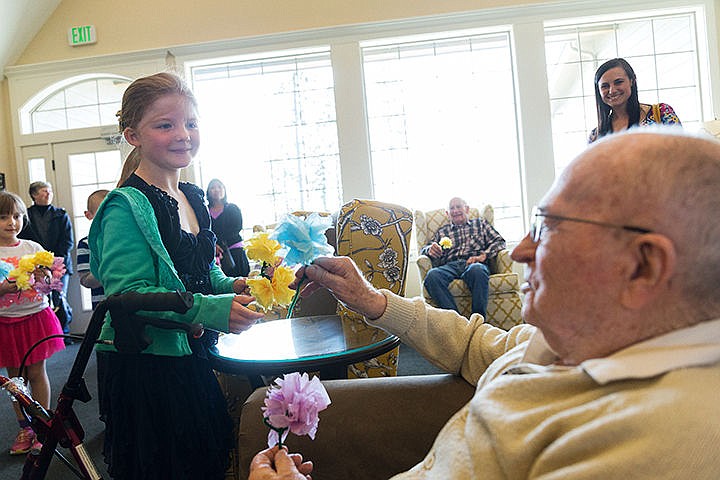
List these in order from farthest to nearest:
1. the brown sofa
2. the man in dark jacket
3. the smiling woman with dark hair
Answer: the man in dark jacket → the smiling woman with dark hair → the brown sofa

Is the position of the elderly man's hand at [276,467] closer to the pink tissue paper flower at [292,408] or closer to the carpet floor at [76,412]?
the pink tissue paper flower at [292,408]

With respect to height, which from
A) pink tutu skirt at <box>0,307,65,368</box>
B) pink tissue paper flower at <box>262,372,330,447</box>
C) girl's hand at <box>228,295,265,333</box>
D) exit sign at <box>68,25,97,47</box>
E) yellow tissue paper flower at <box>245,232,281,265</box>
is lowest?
pink tutu skirt at <box>0,307,65,368</box>

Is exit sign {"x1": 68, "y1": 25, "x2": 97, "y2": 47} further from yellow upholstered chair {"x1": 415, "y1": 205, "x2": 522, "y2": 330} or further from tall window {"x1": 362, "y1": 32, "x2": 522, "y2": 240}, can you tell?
yellow upholstered chair {"x1": 415, "y1": 205, "x2": 522, "y2": 330}

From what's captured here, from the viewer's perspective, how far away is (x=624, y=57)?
5691 mm

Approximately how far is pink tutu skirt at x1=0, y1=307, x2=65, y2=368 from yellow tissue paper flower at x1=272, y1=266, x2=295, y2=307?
6.76ft

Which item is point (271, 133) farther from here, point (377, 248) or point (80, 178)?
point (377, 248)

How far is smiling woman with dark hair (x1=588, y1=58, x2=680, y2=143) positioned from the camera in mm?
3029

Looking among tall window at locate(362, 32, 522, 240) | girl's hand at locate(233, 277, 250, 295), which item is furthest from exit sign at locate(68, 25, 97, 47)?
girl's hand at locate(233, 277, 250, 295)

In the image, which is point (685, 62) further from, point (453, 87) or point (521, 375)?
point (521, 375)

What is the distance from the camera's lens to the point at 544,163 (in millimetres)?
5594

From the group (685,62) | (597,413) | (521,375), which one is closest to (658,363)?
(597,413)

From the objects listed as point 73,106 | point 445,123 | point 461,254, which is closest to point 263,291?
point 461,254

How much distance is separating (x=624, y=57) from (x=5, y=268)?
5849 millimetres

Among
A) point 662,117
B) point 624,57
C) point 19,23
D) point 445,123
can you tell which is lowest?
point 662,117
